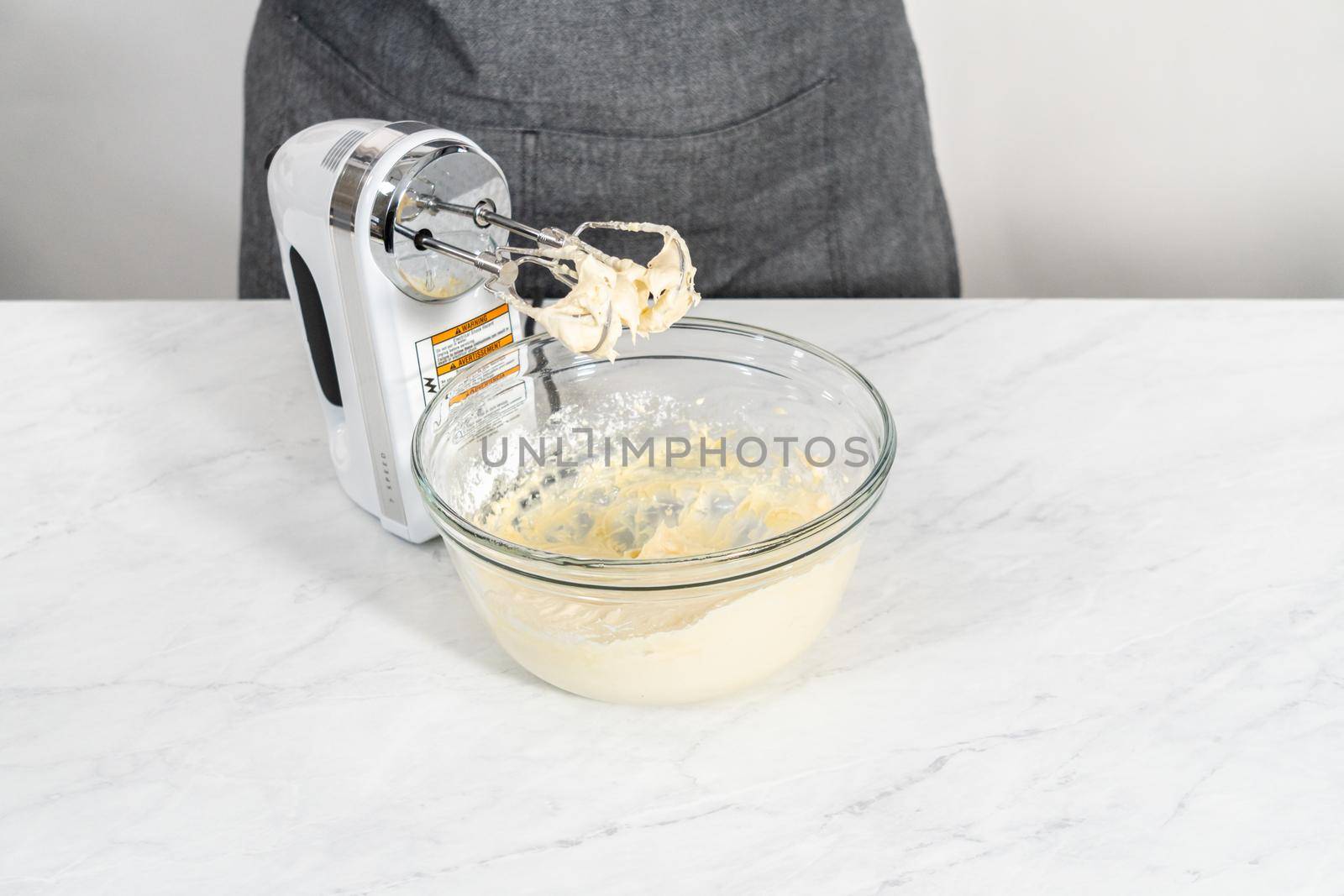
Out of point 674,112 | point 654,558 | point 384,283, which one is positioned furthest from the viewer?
point 674,112

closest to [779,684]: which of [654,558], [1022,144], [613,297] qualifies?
[654,558]

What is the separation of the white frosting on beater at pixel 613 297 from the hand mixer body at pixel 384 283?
93mm

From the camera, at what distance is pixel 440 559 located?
811 millimetres

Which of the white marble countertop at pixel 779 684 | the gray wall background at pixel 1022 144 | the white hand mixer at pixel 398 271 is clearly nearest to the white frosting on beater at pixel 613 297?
the white hand mixer at pixel 398 271

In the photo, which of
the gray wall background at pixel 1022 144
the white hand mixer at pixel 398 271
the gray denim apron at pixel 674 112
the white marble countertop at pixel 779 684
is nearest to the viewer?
the white marble countertop at pixel 779 684

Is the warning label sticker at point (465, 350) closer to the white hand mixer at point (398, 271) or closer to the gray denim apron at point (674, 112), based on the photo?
the white hand mixer at point (398, 271)

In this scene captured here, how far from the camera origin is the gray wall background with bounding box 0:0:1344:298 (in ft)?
4.94

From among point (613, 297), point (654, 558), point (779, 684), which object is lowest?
point (779, 684)

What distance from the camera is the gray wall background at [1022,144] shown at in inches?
59.2

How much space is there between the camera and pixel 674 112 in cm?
122

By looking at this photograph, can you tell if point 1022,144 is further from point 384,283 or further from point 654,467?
point 384,283

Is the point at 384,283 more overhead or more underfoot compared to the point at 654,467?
more overhead

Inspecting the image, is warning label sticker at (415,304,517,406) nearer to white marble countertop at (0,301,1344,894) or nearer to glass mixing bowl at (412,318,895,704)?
glass mixing bowl at (412,318,895,704)

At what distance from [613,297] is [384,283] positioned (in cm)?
16
